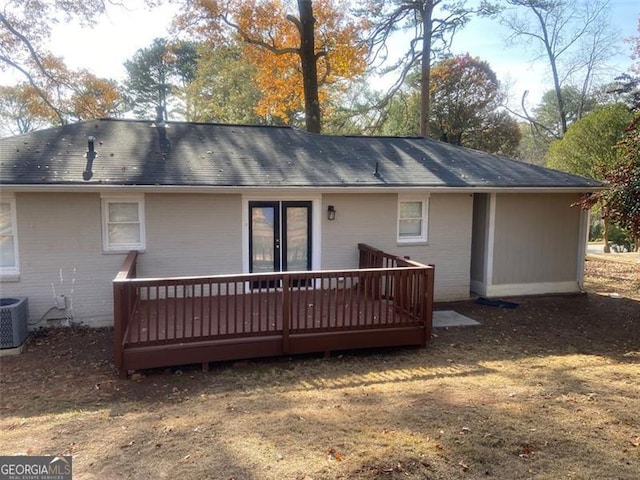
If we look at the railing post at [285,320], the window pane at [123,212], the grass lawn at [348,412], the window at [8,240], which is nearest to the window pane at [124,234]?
the window pane at [123,212]

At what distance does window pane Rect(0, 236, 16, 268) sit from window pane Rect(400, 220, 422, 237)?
7481 millimetres

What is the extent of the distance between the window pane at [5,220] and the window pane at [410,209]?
7490 millimetres

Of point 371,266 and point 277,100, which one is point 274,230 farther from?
point 277,100

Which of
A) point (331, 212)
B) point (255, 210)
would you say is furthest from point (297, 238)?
point (255, 210)

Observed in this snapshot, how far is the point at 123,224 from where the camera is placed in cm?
827

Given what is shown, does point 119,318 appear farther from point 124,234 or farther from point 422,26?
point 422,26

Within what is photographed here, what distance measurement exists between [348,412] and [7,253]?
6765 millimetres

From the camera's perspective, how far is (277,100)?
21.7 m

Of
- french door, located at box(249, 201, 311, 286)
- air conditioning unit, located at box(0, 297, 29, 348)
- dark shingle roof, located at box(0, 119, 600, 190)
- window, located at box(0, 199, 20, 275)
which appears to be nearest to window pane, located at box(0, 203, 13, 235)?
window, located at box(0, 199, 20, 275)

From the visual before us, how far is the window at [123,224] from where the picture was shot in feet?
26.7

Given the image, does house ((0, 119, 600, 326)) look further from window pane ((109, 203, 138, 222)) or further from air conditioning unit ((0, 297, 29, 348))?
air conditioning unit ((0, 297, 29, 348))

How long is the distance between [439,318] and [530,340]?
65.8 inches

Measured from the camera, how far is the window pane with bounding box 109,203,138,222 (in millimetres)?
8217

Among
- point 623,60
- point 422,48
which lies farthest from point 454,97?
point 623,60
